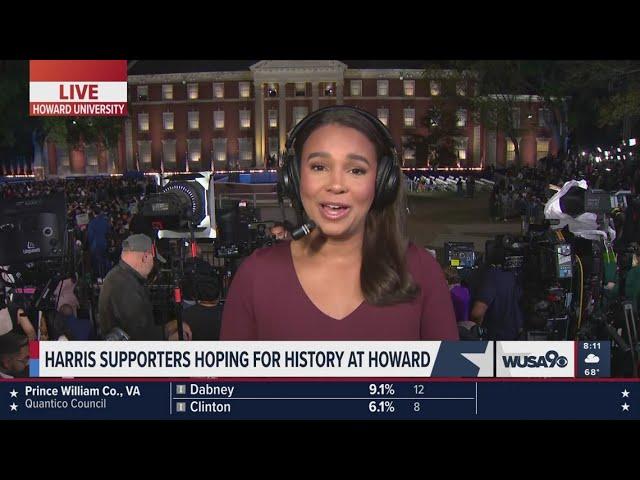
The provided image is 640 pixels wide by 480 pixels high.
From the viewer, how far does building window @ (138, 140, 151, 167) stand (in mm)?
6332

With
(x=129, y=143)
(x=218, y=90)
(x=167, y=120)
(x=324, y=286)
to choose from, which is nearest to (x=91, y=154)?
(x=129, y=143)

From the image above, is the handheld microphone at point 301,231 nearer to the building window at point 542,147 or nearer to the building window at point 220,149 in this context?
the building window at point 220,149

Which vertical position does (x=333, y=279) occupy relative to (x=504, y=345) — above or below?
above

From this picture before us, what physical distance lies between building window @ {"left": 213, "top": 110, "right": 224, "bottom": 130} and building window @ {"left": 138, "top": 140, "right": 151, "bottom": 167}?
23.6 inches

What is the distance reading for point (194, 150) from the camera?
6.59 meters

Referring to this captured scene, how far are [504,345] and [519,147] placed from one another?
99.7 inches

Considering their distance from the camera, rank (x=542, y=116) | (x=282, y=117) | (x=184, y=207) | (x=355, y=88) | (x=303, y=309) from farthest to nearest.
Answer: (x=542, y=116) < (x=355, y=88) < (x=184, y=207) < (x=282, y=117) < (x=303, y=309)

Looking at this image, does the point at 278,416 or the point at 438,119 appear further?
the point at 438,119

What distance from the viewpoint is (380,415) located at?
5199mm

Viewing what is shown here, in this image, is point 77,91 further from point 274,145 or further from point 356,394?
point 356,394

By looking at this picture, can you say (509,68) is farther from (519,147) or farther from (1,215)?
(1,215)

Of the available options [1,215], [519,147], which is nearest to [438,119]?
[519,147]

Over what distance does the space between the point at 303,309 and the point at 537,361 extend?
185cm

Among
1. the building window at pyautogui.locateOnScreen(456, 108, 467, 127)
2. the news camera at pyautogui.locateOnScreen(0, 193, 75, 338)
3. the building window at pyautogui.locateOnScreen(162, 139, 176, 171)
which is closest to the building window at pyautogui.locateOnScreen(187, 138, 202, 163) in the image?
the building window at pyautogui.locateOnScreen(162, 139, 176, 171)
